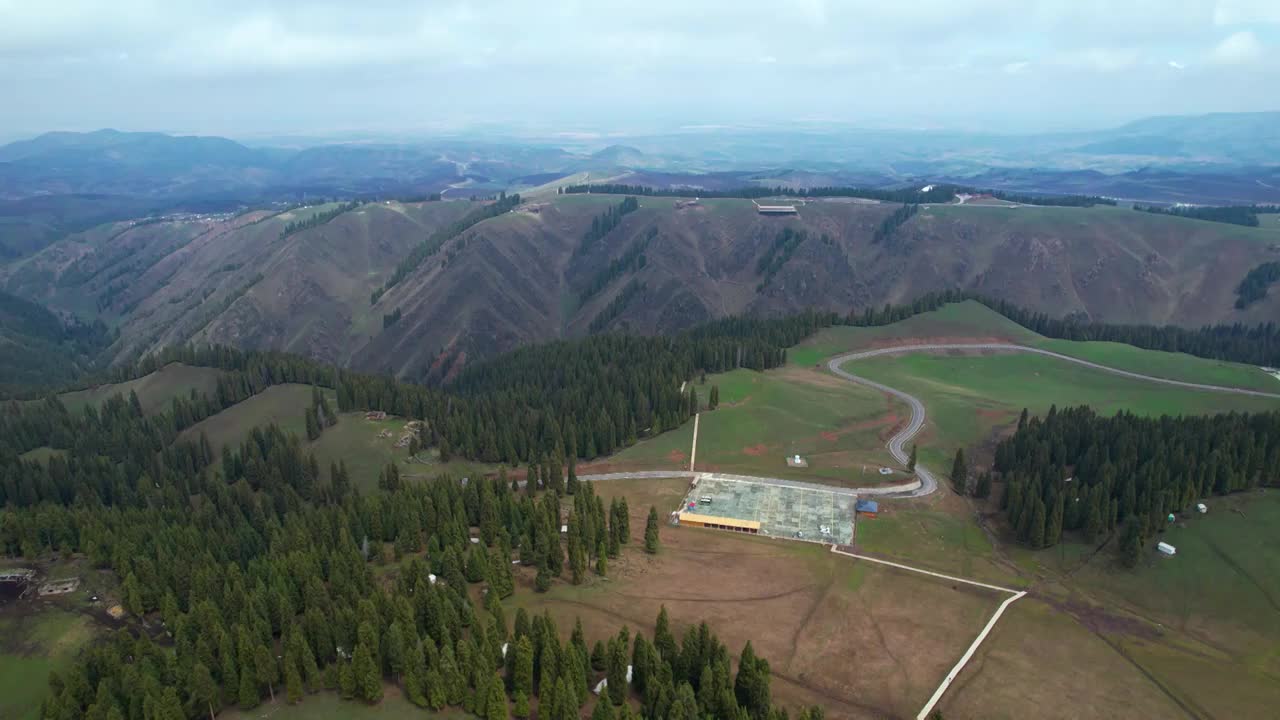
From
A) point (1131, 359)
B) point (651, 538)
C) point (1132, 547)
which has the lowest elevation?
point (651, 538)

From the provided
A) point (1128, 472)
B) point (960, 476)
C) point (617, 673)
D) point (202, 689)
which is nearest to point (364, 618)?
point (202, 689)

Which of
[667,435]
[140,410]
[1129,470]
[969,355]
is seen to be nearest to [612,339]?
[667,435]

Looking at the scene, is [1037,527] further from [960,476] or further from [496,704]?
[496,704]

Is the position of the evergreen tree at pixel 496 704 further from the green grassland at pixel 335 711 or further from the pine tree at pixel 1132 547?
the pine tree at pixel 1132 547

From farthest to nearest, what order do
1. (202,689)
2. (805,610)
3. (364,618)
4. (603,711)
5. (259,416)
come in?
(259,416) < (805,610) < (364,618) < (202,689) < (603,711)

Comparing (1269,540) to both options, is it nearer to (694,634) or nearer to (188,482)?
(694,634)

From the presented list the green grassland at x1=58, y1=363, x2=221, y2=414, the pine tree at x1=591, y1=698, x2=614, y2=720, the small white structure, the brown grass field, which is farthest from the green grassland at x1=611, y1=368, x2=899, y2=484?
the green grassland at x1=58, y1=363, x2=221, y2=414
